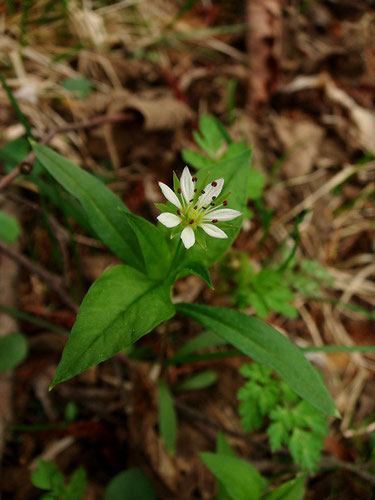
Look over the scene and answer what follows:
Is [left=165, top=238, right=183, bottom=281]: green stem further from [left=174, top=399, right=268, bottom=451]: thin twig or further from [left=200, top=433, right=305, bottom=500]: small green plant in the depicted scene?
[left=174, top=399, right=268, bottom=451]: thin twig

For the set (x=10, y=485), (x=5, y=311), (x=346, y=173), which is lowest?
(x=346, y=173)

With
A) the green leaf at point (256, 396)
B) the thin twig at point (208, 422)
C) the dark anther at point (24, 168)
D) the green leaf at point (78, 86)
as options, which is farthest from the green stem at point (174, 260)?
the green leaf at point (78, 86)

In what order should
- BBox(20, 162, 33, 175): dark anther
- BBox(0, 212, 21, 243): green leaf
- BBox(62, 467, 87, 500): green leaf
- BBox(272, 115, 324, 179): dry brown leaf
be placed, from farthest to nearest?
BBox(272, 115, 324, 179): dry brown leaf, BBox(0, 212, 21, 243): green leaf, BBox(20, 162, 33, 175): dark anther, BBox(62, 467, 87, 500): green leaf

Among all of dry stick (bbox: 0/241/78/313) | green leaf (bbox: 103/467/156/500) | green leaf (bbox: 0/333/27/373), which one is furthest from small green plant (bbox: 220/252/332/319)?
green leaf (bbox: 0/333/27/373)

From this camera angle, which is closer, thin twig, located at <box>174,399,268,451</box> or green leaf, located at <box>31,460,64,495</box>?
green leaf, located at <box>31,460,64,495</box>

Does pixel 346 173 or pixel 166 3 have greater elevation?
pixel 166 3

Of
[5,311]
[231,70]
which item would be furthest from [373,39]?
[5,311]

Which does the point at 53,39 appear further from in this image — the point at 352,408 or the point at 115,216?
the point at 352,408
